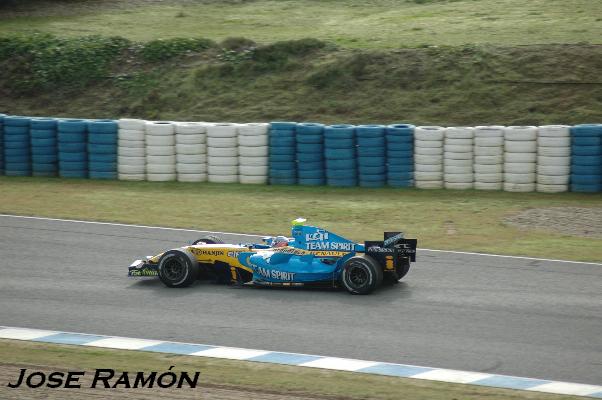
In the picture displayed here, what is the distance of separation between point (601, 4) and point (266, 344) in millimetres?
23698

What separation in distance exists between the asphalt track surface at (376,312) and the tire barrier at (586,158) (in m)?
5.90

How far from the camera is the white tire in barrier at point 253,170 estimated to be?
23797 mm

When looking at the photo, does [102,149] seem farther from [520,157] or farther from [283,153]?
[520,157]

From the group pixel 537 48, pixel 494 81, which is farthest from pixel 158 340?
pixel 537 48

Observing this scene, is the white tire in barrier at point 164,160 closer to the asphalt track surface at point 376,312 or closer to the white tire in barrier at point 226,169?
the white tire in barrier at point 226,169

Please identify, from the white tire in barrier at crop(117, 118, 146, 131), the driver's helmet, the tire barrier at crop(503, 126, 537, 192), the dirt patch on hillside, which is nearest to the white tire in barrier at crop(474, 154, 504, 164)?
the tire barrier at crop(503, 126, 537, 192)

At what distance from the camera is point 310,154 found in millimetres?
23391

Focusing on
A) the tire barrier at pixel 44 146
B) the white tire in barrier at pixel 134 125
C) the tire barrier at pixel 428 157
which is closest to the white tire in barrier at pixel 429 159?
the tire barrier at pixel 428 157

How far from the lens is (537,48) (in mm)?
28438

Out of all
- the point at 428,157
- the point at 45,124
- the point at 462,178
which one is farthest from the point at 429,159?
the point at 45,124

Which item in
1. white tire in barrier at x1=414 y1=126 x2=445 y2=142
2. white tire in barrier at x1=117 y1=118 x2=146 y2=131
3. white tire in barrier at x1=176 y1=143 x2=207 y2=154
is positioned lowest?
white tire in barrier at x1=176 y1=143 x2=207 y2=154

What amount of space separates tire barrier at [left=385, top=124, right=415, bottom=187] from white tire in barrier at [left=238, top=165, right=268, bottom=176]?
9.80 feet

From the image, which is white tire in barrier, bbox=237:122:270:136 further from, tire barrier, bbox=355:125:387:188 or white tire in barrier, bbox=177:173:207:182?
tire barrier, bbox=355:125:387:188

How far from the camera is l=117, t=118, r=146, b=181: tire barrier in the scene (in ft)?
79.2
